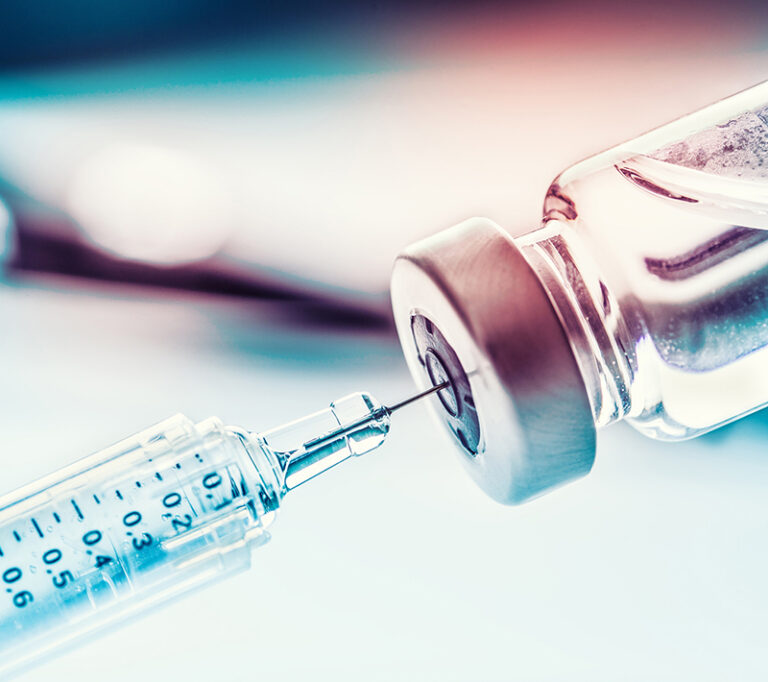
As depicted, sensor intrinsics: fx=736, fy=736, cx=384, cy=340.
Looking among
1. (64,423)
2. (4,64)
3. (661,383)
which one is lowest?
(661,383)

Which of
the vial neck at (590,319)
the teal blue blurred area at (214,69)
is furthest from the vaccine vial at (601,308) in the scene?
the teal blue blurred area at (214,69)

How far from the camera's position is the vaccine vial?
0.45 metres

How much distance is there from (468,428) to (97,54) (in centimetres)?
61

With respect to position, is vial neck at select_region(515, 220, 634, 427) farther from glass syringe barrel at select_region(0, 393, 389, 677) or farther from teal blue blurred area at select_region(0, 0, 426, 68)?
teal blue blurred area at select_region(0, 0, 426, 68)

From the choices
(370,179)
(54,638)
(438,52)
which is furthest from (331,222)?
(54,638)

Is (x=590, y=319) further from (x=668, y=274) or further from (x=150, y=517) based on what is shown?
(x=150, y=517)

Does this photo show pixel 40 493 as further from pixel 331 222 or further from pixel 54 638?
pixel 331 222

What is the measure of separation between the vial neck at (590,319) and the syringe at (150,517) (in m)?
0.10

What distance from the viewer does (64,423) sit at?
30.4 inches

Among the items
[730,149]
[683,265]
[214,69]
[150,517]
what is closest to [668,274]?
[683,265]

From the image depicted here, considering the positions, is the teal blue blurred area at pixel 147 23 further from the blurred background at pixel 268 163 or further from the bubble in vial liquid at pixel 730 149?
the bubble in vial liquid at pixel 730 149

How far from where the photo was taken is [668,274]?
0.49 m

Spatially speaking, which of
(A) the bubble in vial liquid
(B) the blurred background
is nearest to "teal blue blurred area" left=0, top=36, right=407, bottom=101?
(B) the blurred background

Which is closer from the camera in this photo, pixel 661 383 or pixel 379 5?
pixel 661 383
